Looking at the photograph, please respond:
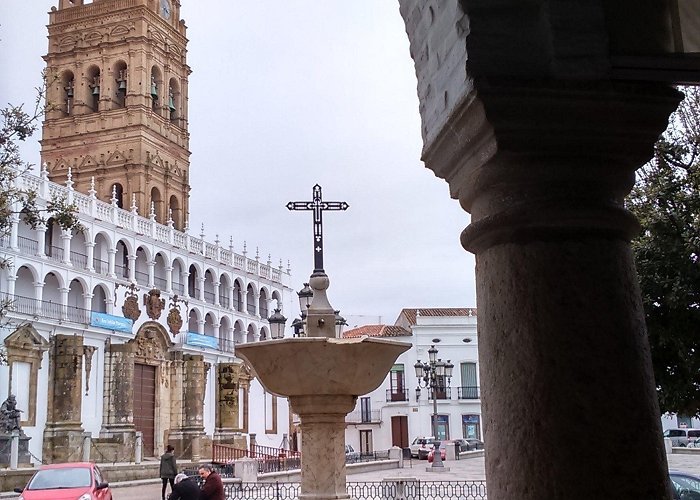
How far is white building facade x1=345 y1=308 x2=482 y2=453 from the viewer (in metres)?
44.8

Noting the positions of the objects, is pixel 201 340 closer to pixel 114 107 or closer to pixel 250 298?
pixel 250 298

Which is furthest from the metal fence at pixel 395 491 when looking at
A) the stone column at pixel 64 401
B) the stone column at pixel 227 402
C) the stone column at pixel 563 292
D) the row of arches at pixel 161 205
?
the row of arches at pixel 161 205

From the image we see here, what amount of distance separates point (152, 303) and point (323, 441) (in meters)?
25.2

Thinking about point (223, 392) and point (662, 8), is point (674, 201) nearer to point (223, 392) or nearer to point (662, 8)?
point (662, 8)

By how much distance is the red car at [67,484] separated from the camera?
12.2m

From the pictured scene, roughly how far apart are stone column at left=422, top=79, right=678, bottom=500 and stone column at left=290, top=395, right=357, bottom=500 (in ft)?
18.3

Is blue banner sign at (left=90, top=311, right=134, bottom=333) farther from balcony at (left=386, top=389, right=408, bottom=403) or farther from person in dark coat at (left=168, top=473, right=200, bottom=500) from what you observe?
person in dark coat at (left=168, top=473, right=200, bottom=500)

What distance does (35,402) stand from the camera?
26.0 metres

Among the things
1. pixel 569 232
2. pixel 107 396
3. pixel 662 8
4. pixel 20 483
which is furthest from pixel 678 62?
pixel 107 396

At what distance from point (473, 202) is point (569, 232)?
0.99 ft

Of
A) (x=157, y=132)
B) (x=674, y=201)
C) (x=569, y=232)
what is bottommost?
(x=569, y=232)

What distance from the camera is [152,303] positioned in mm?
31922

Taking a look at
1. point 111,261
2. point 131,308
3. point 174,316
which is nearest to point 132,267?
point 111,261

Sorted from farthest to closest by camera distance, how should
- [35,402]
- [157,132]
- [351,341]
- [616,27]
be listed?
[157,132] → [35,402] → [351,341] → [616,27]
